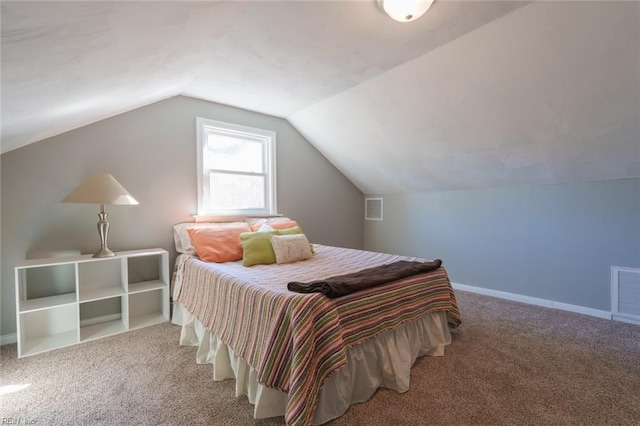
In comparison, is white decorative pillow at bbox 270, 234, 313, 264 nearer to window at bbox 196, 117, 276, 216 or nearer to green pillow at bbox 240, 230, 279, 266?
green pillow at bbox 240, 230, 279, 266

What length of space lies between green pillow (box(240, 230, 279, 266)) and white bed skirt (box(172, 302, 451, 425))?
0.62 metres

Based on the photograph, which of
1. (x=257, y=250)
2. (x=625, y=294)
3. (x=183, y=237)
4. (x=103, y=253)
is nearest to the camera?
(x=103, y=253)

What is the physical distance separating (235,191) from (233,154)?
1.53 ft

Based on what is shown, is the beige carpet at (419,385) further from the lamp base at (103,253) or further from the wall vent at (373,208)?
the wall vent at (373,208)

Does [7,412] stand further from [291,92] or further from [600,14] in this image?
[600,14]

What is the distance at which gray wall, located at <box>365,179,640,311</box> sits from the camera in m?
2.62

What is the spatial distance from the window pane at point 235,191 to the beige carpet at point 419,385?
156cm

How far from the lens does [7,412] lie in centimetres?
148

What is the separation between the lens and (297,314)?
4.43 feet

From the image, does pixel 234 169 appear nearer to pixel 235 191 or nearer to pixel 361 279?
pixel 235 191

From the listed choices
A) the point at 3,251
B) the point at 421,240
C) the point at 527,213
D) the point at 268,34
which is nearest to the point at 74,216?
the point at 3,251

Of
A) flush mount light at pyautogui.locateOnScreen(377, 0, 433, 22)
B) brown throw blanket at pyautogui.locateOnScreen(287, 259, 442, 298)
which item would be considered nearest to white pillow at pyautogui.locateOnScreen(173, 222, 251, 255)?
brown throw blanket at pyautogui.locateOnScreen(287, 259, 442, 298)

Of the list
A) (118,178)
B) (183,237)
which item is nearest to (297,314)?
(183,237)

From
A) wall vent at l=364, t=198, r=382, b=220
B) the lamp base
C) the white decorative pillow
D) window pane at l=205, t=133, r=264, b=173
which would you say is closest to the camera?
the lamp base
